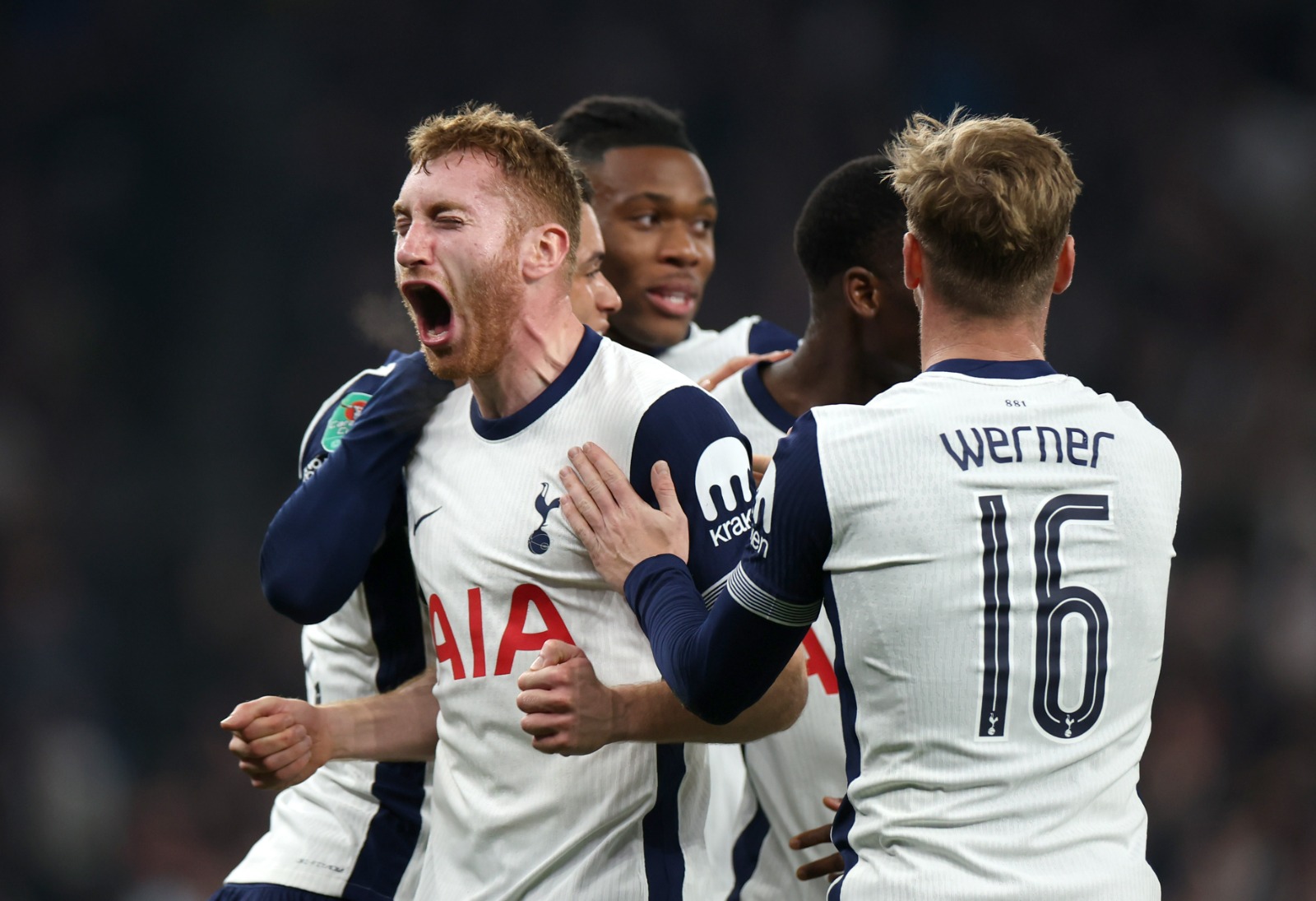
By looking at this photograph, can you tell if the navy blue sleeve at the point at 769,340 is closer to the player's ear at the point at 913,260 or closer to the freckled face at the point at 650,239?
the freckled face at the point at 650,239

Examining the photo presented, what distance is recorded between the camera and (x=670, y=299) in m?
4.43

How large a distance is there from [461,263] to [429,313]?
0.44 feet

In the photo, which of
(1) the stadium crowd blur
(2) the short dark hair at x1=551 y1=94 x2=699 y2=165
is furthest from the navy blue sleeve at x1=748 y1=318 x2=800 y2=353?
(1) the stadium crowd blur

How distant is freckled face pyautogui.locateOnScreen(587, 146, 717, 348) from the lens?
174 inches

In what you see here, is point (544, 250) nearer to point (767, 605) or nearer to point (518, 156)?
point (518, 156)

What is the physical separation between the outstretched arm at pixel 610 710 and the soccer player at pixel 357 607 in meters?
0.69

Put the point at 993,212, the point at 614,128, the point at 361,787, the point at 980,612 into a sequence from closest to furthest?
the point at 980,612, the point at 993,212, the point at 361,787, the point at 614,128

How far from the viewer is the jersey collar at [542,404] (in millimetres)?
2951

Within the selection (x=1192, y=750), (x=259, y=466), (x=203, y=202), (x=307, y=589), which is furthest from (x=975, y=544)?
(x=203, y=202)

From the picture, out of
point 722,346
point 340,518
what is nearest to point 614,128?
point 722,346

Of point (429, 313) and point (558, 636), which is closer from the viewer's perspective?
point (558, 636)

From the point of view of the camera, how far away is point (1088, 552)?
7.33 feet

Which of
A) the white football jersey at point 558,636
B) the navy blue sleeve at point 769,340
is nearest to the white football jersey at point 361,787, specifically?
the white football jersey at point 558,636

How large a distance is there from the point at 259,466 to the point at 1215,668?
5.83 m
